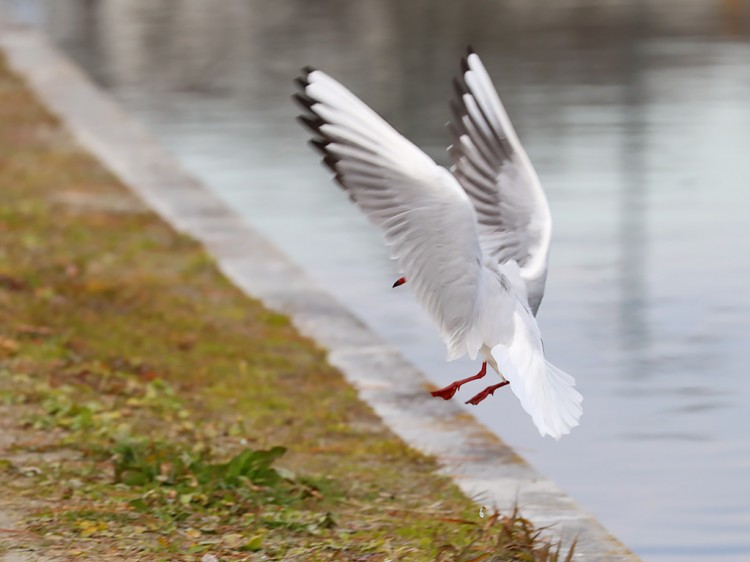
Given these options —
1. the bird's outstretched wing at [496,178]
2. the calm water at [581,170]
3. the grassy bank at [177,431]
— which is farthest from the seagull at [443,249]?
the calm water at [581,170]

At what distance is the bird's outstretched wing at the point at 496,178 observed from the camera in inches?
211

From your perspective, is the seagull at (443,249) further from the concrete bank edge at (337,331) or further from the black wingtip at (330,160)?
the concrete bank edge at (337,331)

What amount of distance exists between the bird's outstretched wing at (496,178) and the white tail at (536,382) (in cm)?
52

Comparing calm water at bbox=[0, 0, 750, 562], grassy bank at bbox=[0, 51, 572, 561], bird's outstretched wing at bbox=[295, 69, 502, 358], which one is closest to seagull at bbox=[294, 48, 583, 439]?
bird's outstretched wing at bbox=[295, 69, 502, 358]

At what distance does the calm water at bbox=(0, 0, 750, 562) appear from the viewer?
6.30 metres

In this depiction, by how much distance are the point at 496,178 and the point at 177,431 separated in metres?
1.62

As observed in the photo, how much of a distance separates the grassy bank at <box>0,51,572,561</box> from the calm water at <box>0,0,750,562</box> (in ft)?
2.02

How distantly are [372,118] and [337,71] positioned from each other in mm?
11160

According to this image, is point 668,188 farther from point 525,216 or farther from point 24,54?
point 24,54

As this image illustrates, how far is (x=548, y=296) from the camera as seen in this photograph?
8.45m

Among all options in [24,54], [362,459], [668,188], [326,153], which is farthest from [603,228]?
[24,54]

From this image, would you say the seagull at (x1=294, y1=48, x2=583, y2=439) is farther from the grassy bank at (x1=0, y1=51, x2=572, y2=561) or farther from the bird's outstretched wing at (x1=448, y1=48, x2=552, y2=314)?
the grassy bank at (x1=0, y1=51, x2=572, y2=561)

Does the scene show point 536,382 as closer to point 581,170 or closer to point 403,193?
point 403,193

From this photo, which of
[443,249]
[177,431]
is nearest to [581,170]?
[177,431]
